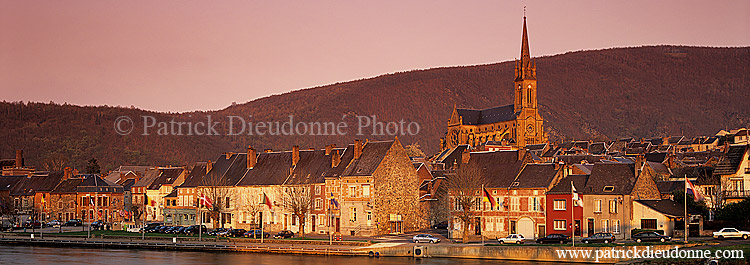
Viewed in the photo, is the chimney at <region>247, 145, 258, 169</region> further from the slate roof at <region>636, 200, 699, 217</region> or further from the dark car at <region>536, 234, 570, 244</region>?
the slate roof at <region>636, 200, 699, 217</region>

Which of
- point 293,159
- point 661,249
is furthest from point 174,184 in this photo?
A: point 661,249

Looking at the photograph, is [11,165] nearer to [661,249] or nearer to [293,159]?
[293,159]

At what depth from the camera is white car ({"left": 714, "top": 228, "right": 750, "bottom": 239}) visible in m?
65.5

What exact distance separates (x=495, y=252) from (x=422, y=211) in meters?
28.9

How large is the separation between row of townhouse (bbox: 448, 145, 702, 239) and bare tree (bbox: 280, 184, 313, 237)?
16.0 m

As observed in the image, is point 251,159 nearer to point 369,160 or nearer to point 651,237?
point 369,160

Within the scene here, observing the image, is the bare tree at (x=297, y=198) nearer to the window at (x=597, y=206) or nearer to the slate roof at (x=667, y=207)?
the window at (x=597, y=206)

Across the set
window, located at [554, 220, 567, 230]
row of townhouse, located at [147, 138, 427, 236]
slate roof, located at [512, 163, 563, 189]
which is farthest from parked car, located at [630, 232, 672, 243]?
row of townhouse, located at [147, 138, 427, 236]

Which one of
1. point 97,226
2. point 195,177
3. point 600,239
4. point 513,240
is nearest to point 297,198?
point 195,177

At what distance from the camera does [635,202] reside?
247 feet

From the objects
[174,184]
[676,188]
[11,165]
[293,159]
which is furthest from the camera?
[11,165]

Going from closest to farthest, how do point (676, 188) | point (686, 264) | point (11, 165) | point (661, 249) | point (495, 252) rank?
point (686, 264)
point (661, 249)
point (495, 252)
point (676, 188)
point (11, 165)

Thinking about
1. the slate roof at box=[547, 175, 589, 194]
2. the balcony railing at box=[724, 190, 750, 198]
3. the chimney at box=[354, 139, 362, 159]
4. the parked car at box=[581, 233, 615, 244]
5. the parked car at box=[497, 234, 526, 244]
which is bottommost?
the parked car at box=[497, 234, 526, 244]

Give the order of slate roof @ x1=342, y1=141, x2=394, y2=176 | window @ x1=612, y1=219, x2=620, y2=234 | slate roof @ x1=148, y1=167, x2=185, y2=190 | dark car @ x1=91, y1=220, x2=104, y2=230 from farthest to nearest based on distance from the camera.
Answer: slate roof @ x1=148, y1=167, x2=185, y2=190
dark car @ x1=91, y1=220, x2=104, y2=230
slate roof @ x1=342, y1=141, x2=394, y2=176
window @ x1=612, y1=219, x2=620, y2=234
